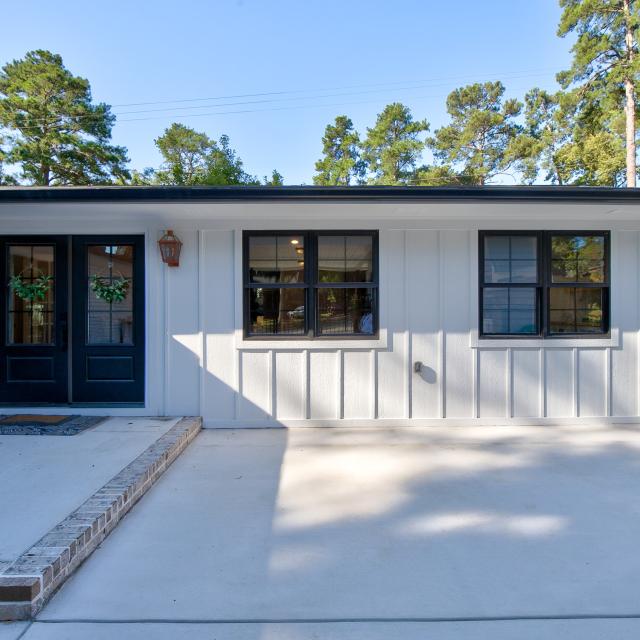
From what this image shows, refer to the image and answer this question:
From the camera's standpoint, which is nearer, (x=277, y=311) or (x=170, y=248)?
(x=170, y=248)

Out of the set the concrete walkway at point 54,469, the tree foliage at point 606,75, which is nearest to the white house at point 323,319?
the concrete walkway at point 54,469

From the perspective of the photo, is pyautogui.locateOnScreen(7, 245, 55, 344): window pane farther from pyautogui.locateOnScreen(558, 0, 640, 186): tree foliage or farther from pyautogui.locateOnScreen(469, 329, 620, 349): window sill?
pyautogui.locateOnScreen(558, 0, 640, 186): tree foliage

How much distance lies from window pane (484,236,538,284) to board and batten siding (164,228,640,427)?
8.3 inches

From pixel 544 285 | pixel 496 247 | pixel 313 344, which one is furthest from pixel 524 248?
pixel 313 344

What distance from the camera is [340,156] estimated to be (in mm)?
25141

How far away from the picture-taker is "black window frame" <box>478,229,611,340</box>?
185 inches

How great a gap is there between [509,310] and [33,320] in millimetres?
5170

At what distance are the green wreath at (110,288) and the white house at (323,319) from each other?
2cm

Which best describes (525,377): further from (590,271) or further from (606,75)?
(606,75)

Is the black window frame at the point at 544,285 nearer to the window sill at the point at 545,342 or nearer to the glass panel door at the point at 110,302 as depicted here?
the window sill at the point at 545,342

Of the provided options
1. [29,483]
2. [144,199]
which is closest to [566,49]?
[144,199]

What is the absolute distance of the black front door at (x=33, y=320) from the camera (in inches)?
184

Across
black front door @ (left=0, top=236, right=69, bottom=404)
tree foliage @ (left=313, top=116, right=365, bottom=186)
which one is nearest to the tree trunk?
tree foliage @ (left=313, top=116, right=365, bottom=186)

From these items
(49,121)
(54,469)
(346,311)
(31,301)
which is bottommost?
(54,469)
